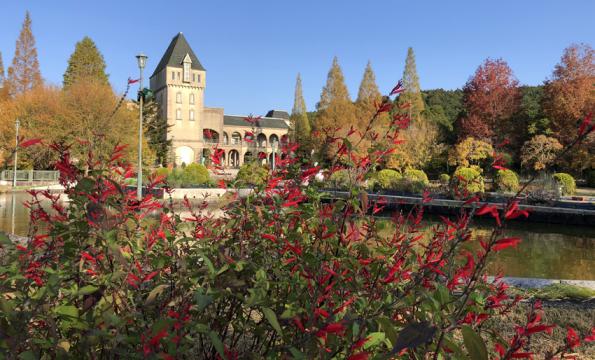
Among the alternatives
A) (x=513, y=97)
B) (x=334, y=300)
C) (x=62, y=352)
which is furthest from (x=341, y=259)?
(x=513, y=97)

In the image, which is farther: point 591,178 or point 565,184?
point 591,178

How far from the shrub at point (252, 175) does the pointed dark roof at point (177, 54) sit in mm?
57980

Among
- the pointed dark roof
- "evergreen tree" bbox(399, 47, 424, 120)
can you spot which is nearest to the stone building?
the pointed dark roof

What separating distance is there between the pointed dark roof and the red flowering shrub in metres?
58.4

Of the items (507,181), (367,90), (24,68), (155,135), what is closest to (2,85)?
(24,68)

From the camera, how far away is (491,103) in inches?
1517

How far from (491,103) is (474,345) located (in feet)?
136

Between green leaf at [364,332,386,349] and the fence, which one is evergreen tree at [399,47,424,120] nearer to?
the fence

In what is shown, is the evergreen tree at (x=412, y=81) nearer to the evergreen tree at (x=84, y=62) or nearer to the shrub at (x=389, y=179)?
the shrub at (x=389, y=179)

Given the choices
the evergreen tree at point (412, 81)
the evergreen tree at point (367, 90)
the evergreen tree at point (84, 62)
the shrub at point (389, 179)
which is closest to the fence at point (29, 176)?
the evergreen tree at point (84, 62)

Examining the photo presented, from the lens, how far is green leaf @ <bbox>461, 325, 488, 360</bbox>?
3.67 feet

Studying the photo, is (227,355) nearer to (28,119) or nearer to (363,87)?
(28,119)

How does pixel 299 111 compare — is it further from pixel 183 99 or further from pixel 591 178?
pixel 591 178

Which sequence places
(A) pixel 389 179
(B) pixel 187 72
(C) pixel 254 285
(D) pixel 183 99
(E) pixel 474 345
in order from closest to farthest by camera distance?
(E) pixel 474 345
(C) pixel 254 285
(A) pixel 389 179
(B) pixel 187 72
(D) pixel 183 99
